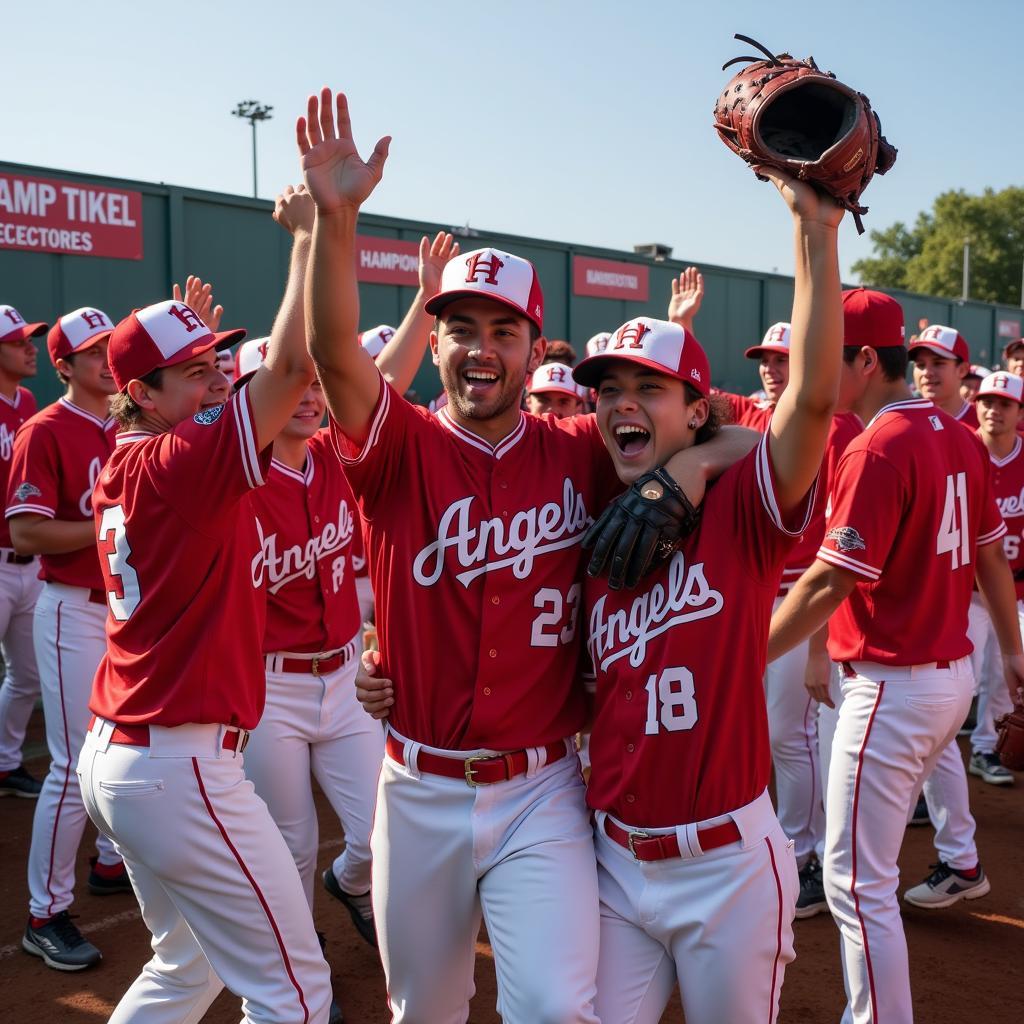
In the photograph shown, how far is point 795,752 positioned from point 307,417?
2.80 meters

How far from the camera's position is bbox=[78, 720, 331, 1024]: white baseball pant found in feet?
9.37

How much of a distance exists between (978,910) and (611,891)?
313 cm


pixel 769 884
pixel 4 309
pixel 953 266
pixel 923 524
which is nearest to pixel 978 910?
pixel 923 524

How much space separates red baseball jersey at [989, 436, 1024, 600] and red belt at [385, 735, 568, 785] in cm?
491

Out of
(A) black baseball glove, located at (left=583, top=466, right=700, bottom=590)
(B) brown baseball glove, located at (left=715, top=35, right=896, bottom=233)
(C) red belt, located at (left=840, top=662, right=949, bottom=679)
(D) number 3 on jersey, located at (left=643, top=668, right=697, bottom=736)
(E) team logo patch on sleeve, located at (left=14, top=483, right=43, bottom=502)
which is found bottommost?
(C) red belt, located at (left=840, top=662, right=949, bottom=679)

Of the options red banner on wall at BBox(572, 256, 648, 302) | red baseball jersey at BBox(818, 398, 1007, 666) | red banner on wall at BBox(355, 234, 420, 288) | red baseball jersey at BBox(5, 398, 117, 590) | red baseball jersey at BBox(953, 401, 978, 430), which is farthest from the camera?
red banner on wall at BBox(572, 256, 648, 302)

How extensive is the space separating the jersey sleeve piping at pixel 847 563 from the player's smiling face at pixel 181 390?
2052mm

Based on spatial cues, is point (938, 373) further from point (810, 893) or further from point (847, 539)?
point (847, 539)

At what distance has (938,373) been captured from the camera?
7.21 m

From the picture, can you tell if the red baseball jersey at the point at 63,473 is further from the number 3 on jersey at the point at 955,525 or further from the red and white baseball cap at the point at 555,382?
the number 3 on jersey at the point at 955,525

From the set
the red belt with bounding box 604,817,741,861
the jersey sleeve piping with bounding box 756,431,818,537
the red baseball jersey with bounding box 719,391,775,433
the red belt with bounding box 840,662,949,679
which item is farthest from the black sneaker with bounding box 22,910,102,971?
the red baseball jersey with bounding box 719,391,775,433

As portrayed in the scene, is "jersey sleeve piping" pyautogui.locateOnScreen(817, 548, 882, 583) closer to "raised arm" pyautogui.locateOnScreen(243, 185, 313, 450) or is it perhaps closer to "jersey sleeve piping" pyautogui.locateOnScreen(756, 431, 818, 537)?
"jersey sleeve piping" pyautogui.locateOnScreen(756, 431, 818, 537)

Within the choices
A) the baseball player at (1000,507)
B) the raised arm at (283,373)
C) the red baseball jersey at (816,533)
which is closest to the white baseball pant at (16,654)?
the raised arm at (283,373)

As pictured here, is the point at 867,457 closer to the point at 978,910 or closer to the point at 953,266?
the point at 978,910
